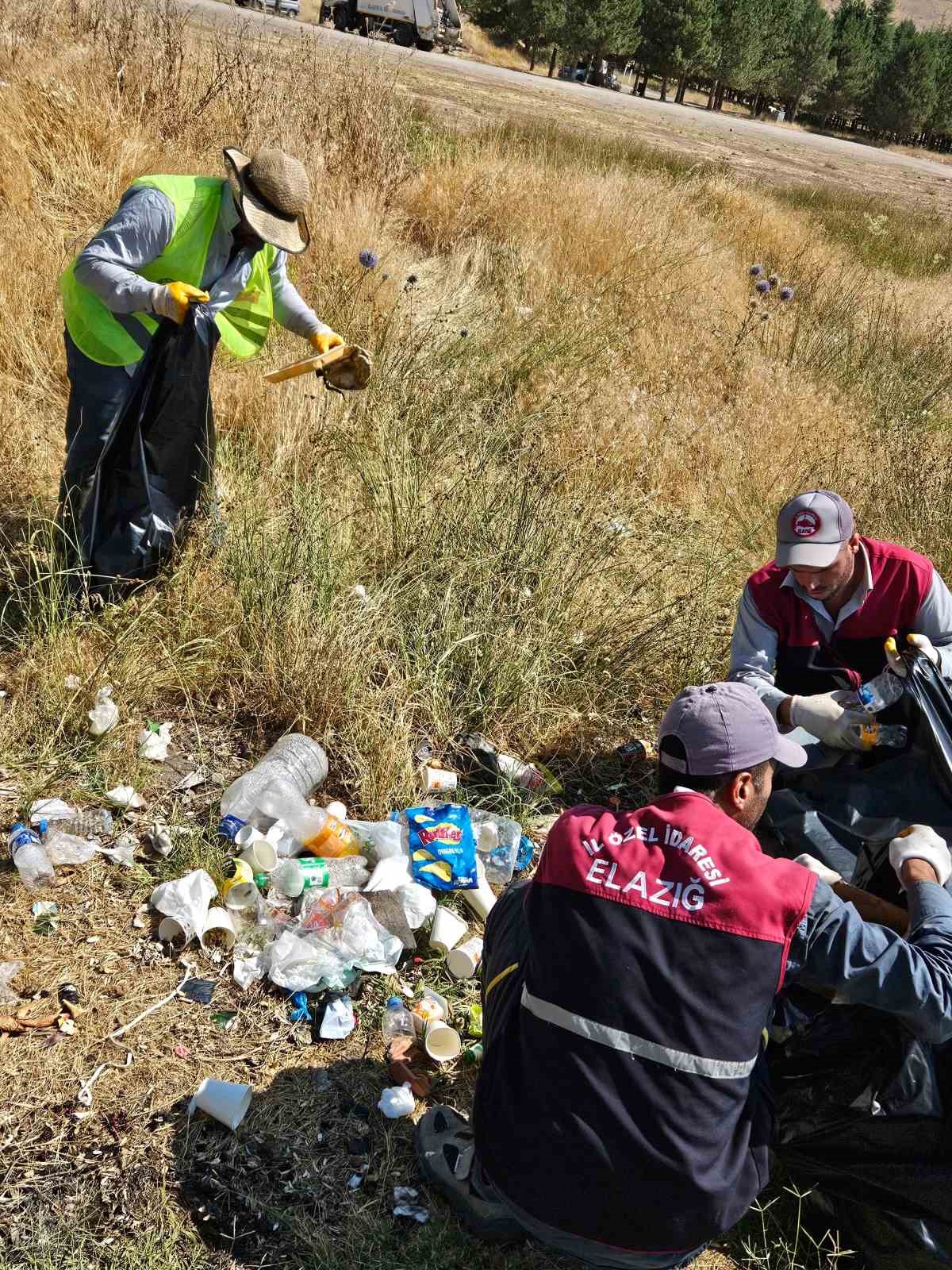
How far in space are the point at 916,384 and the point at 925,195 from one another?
619 inches

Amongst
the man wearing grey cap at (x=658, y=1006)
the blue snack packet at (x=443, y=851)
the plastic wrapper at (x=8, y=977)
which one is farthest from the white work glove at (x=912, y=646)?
the plastic wrapper at (x=8, y=977)

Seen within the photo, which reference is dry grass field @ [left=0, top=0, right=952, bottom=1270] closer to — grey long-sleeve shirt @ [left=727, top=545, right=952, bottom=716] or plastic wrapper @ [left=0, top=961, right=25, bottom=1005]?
plastic wrapper @ [left=0, top=961, right=25, bottom=1005]

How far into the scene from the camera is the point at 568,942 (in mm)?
1597

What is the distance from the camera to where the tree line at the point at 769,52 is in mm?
45156

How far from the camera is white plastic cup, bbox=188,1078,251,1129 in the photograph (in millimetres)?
2158

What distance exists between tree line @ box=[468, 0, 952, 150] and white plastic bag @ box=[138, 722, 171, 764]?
48.5 meters

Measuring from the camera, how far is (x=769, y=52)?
178 ft

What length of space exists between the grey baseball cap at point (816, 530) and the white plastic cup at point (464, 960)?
4.70ft

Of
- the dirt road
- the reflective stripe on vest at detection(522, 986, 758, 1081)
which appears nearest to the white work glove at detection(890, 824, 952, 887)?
the reflective stripe on vest at detection(522, 986, 758, 1081)

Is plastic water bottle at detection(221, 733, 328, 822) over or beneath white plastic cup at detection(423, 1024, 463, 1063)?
over

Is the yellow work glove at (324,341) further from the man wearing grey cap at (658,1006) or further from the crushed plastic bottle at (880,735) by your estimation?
the man wearing grey cap at (658,1006)

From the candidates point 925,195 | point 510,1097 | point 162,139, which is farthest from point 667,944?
point 925,195

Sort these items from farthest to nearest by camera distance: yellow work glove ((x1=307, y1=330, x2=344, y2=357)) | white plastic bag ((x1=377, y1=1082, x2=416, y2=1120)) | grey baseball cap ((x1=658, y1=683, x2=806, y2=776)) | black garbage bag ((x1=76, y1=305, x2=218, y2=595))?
yellow work glove ((x1=307, y1=330, x2=344, y2=357)), black garbage bag ((x1=76, y1=305, x2=218, y2=595)), white plastic bag ((x1=377, y1=1082, x2=416, y2=1120)), grey baseball cap ((x1=658, y1=683, x2=806, y2=776))

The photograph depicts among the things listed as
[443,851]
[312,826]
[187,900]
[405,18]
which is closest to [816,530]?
[443,851]
